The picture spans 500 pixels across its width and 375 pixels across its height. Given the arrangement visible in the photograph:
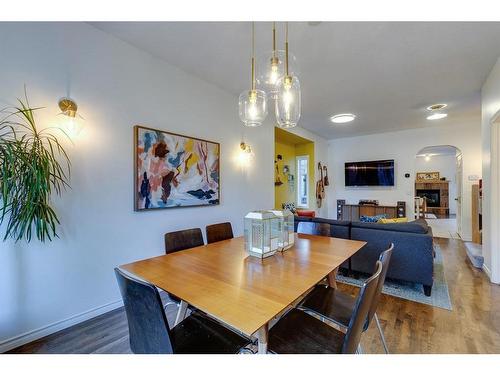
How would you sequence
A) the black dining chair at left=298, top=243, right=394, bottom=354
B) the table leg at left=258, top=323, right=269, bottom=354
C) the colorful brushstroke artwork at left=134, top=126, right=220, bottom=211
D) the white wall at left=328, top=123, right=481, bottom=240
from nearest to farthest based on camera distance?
the table leg at left=258, top=323, right=269, bottom=354
the black dining chair at left=298, top=243, right=394, bottom=354
the colorful brushstroke artwork at left=134, top=126, right=220, bottom=211
the white wall at left=328, top=123, right=481, bottom=240

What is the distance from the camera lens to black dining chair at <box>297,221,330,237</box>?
92.6 inches

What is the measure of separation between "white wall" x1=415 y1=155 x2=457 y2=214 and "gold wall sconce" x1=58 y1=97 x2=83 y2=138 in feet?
38.9

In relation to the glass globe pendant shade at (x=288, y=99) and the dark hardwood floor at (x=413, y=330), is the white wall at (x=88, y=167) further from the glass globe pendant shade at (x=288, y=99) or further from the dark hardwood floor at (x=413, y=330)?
the glass globe pendant shade at (x=288, y=99)

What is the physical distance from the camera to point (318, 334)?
1.20 metres

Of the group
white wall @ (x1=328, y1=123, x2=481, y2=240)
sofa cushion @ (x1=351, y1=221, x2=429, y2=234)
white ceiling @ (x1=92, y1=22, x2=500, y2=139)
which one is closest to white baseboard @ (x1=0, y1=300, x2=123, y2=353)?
white ceiling @ (x1=92, y1=22, x2=500, y2=139)

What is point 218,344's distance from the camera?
1106 mm

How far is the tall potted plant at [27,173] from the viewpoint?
1459mm

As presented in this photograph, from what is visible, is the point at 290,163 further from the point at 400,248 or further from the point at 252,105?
the point at 252,105

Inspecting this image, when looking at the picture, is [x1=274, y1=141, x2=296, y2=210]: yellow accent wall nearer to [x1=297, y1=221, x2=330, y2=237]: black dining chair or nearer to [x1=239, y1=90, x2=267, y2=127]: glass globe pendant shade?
[x1=297, y1=221, x2=330, y2=237]: black dining chair

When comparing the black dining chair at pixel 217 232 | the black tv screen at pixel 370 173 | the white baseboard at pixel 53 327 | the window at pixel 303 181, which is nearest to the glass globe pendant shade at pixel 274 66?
the black dining chair at pixel 217 232

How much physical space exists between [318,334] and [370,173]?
19.6ft

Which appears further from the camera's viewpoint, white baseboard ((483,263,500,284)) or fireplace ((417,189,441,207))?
fireplace ((417,189,441,207))

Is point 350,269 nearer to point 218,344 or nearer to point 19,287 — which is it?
point 218,344
